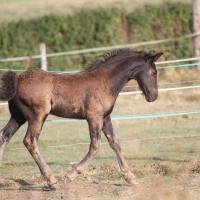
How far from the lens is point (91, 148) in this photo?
31.7 ft

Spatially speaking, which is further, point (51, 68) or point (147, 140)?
point (51, 68)

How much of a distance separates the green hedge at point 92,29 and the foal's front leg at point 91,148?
614 inches

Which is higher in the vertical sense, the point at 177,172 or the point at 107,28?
the point at 177,172

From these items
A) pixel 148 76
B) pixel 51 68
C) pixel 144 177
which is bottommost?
pixel 51 68

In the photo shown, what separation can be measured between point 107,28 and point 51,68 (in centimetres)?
251

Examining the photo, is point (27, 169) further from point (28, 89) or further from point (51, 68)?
point (51, 68)

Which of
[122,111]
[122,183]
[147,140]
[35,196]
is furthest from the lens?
[122,111]

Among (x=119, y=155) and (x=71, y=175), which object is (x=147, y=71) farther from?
(x=71, y=175)

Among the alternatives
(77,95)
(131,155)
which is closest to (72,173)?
(77,95)

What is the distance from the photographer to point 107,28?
2528 centimetres

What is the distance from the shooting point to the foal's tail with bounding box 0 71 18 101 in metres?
9.57

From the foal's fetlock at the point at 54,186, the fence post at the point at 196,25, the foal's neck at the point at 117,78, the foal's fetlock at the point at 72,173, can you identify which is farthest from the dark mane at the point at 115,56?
the fence post at the point at 196,25

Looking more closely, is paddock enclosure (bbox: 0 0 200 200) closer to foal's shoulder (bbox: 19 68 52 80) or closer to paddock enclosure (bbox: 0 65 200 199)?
paddock enclosure (bbox: 0 65 200 199)

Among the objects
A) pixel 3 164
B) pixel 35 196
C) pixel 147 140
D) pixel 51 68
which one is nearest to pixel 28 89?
pixel 35 196
